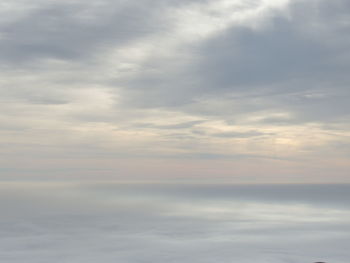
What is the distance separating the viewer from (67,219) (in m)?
128

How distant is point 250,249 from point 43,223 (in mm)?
59160

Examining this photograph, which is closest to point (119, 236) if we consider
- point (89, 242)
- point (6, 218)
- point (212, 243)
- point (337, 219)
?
point (89, 242)

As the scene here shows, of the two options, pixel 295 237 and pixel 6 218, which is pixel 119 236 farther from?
Result: pixel 6 218

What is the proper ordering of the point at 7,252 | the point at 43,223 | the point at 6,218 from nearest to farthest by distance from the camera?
the point at 7,252
the point at 43,223
the point at 6,218

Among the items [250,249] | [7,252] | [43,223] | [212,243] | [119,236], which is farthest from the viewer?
[43,223]

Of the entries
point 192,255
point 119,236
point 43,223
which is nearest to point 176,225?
point 119,236

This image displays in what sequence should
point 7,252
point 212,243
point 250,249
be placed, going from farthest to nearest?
point 212,243
point 250,249
point 7,252

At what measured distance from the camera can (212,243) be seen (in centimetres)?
8831

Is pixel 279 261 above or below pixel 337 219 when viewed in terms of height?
below

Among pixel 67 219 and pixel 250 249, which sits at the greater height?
pixel 67 219

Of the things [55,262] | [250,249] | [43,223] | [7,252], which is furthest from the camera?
[43,223]

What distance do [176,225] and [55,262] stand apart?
5784cm

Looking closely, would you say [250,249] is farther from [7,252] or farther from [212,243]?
[7,252]

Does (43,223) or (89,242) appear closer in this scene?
(89,242)
